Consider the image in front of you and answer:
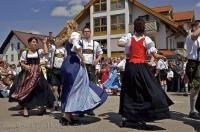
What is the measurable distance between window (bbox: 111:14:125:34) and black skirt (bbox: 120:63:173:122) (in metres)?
44.2

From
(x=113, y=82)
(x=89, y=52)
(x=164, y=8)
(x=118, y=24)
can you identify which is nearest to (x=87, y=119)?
(x=89, y=52)

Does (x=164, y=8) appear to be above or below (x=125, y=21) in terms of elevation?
above

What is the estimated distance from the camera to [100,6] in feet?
182

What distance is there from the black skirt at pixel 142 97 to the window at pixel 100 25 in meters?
46.0

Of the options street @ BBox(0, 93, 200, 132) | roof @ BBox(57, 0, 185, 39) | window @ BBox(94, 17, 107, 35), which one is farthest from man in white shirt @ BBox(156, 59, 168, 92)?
window @ BBox(94, 17, 107, 35)

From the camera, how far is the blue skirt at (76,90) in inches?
343

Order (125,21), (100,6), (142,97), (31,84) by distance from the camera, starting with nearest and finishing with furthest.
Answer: (142,97) → (31,84) → (125,21) → (100,6)

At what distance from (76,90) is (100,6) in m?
47.4

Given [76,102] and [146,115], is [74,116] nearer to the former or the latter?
[76,102]

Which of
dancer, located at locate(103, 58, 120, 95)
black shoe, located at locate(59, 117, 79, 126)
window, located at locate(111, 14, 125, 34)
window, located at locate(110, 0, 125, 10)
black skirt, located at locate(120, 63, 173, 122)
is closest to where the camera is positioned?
black skirt, located at locate(120, 63, 173, 122)

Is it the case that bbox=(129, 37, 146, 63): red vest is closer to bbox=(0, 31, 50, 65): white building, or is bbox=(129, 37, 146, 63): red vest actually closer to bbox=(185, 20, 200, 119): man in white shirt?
bbox=(185, 20, 200, 119): man in white shirt

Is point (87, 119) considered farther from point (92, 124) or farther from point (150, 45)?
point (150, 45)

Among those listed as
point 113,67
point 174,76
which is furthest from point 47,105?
point 174,76

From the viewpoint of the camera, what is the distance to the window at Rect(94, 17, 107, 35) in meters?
54.3
